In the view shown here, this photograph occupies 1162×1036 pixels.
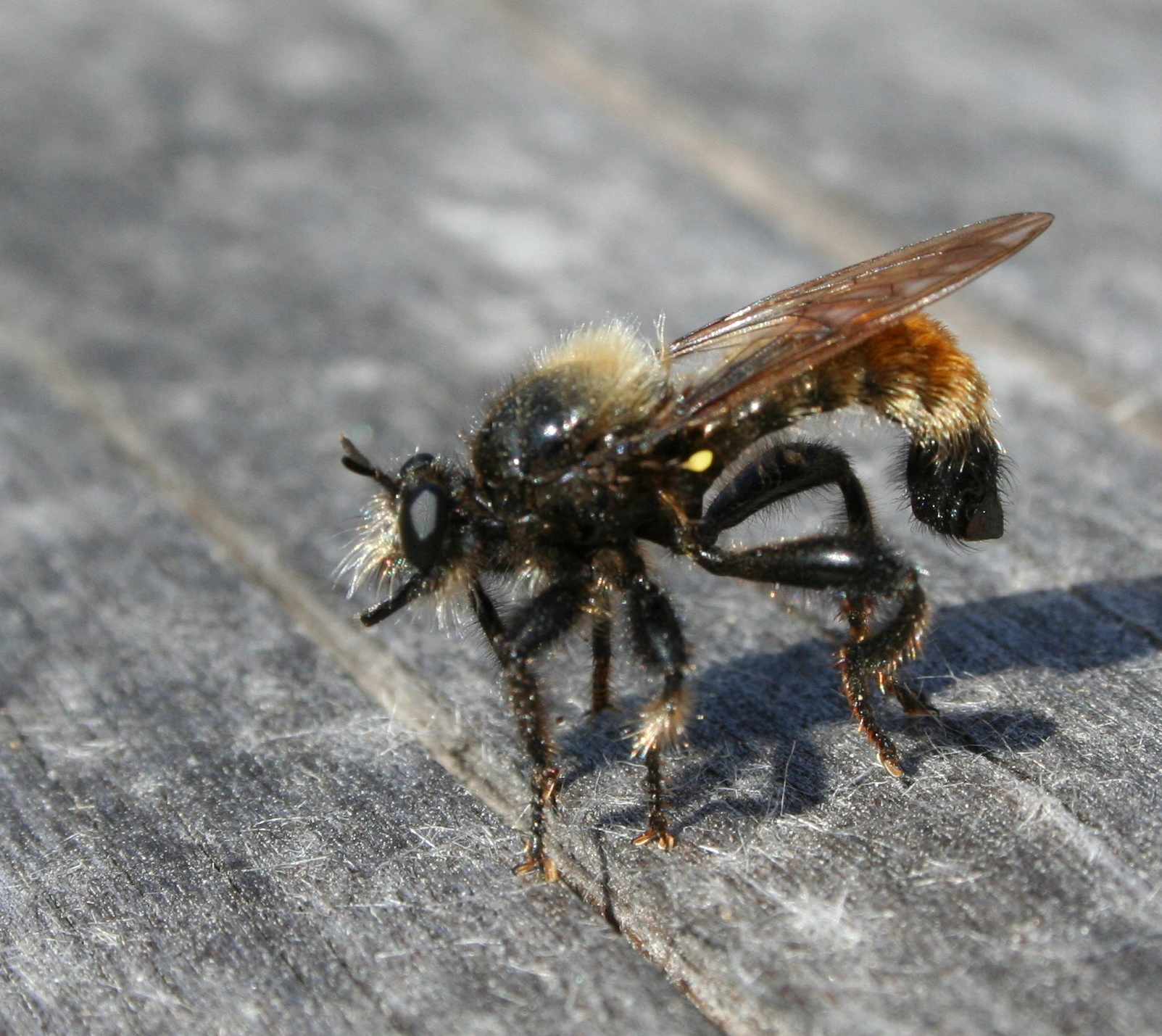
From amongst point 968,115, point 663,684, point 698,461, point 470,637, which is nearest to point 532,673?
point 663,684

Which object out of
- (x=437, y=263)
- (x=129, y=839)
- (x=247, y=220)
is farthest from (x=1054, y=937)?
(x=247, y=220)

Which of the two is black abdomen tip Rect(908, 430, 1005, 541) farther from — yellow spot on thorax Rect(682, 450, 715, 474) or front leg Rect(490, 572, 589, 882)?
front leg Rect(490, 572, 589, 882)

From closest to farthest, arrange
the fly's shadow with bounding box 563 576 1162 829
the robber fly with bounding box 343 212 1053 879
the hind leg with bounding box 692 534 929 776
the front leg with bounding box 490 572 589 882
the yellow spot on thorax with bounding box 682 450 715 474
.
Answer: the front leg with bounding box 490 572 589 882 → the fly's shadow with bounding box 563 576 1162 829 → the hind leg with bounding box 692 534 929 776 → the robber fly with bounding box 343 212 1053 879 → the yellow spot on thorax with bounding box 682 450 715 474

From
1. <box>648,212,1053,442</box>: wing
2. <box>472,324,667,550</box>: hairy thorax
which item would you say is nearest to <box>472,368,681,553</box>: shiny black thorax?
Answer: <box>472,324,667,550</box>: hairy thorax

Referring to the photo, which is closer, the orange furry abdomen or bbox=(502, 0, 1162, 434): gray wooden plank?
the orange furry abdomen

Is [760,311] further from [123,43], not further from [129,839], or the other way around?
[123,43]

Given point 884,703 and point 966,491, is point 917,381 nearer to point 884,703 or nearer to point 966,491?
point 966,491

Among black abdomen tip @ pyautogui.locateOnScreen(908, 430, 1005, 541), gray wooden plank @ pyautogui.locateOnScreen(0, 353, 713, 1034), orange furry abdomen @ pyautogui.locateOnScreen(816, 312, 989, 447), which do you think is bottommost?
gray wooden plank @ pyautogui.locateOnScreen(0, 353, 713, 1034)
